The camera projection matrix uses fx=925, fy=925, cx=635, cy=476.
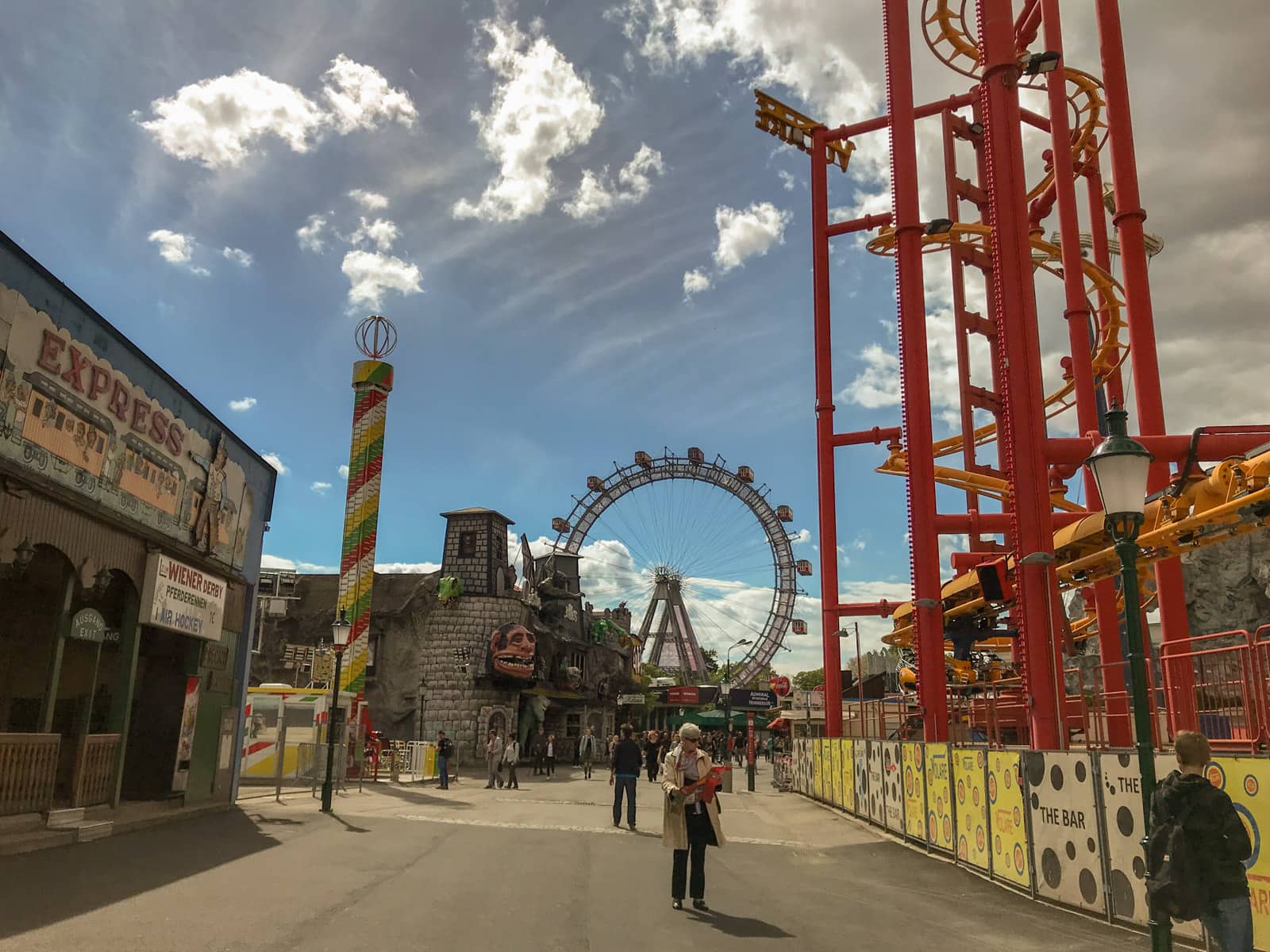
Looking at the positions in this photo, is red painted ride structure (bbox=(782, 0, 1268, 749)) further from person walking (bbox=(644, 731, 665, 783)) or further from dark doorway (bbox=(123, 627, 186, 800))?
dark doorway (bbox=(123, 627, 186, 800))

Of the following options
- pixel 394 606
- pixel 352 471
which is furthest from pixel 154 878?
pixel 394 606

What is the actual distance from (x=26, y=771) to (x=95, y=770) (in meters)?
1.83

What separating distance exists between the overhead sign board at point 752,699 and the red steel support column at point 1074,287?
126 ft

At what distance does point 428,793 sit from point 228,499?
10086 millimetres

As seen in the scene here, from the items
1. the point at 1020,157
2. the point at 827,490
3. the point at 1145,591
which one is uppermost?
the point at 1020,157

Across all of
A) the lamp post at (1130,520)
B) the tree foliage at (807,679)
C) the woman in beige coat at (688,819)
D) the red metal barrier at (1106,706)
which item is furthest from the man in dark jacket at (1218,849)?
the tree foliage at (807,679)

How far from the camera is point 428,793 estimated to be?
2352cm

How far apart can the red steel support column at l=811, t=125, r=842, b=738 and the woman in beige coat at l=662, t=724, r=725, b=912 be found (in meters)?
17.0

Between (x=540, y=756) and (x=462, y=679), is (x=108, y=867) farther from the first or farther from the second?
(x=462, y=679)

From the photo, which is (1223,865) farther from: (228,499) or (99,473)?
(228,499)

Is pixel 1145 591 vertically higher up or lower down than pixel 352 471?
lower down

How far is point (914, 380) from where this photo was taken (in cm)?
1919

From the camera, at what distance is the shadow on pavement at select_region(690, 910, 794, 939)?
24.8 ft

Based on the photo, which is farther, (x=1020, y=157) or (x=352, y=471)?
(x=352, y=471)
